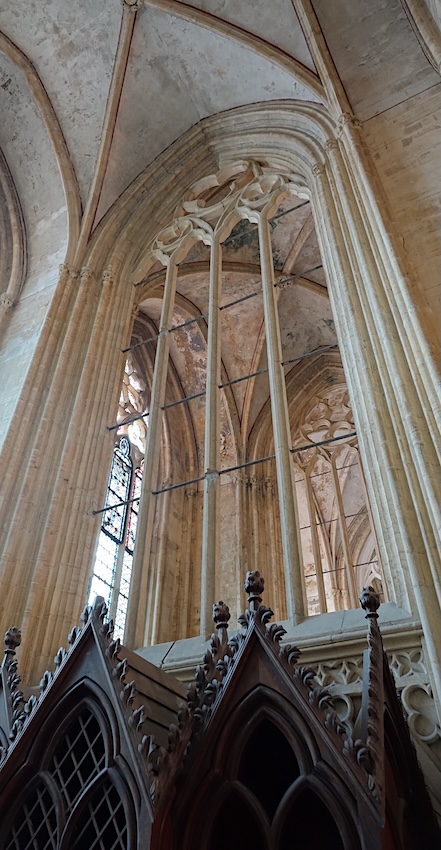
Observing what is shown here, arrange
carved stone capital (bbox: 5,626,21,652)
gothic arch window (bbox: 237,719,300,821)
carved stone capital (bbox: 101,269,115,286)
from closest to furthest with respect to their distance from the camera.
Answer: gothic arch window (bbox: 237,719,300,821) < carved stone capital (bbox: 5,626,21,652) < carved stone capital (bbox: 101,269,115,286)

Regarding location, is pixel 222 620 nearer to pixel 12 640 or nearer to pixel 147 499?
pixel 12 640

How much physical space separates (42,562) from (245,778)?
3.09m

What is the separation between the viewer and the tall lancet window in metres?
7.44

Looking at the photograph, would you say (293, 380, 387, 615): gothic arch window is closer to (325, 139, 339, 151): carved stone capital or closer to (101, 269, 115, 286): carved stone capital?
(101, 269, 115, 286): carved stone capital

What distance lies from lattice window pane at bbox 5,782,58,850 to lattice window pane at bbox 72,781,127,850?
0.11 m

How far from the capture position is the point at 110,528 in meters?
8.22

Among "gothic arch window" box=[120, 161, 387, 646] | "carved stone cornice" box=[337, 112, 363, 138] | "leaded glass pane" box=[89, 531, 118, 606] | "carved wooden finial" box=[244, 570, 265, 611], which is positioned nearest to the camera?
"carved wooden finial" box=[244, 570, 265, 611]

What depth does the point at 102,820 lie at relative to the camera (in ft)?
7.95

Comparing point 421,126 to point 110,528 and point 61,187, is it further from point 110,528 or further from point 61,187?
point 110,528

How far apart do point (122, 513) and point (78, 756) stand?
6.10m

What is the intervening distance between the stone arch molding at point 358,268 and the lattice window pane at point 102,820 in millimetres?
1700

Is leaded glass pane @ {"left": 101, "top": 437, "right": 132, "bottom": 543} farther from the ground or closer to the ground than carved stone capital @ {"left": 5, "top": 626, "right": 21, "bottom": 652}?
farther from the ground

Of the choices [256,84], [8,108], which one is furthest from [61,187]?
[256,84]

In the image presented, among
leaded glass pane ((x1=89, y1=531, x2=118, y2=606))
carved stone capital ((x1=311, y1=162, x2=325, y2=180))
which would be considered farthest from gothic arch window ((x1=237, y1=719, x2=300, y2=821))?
carved stone capital ((x1=311, y1=162, x2=325, y2=180))
